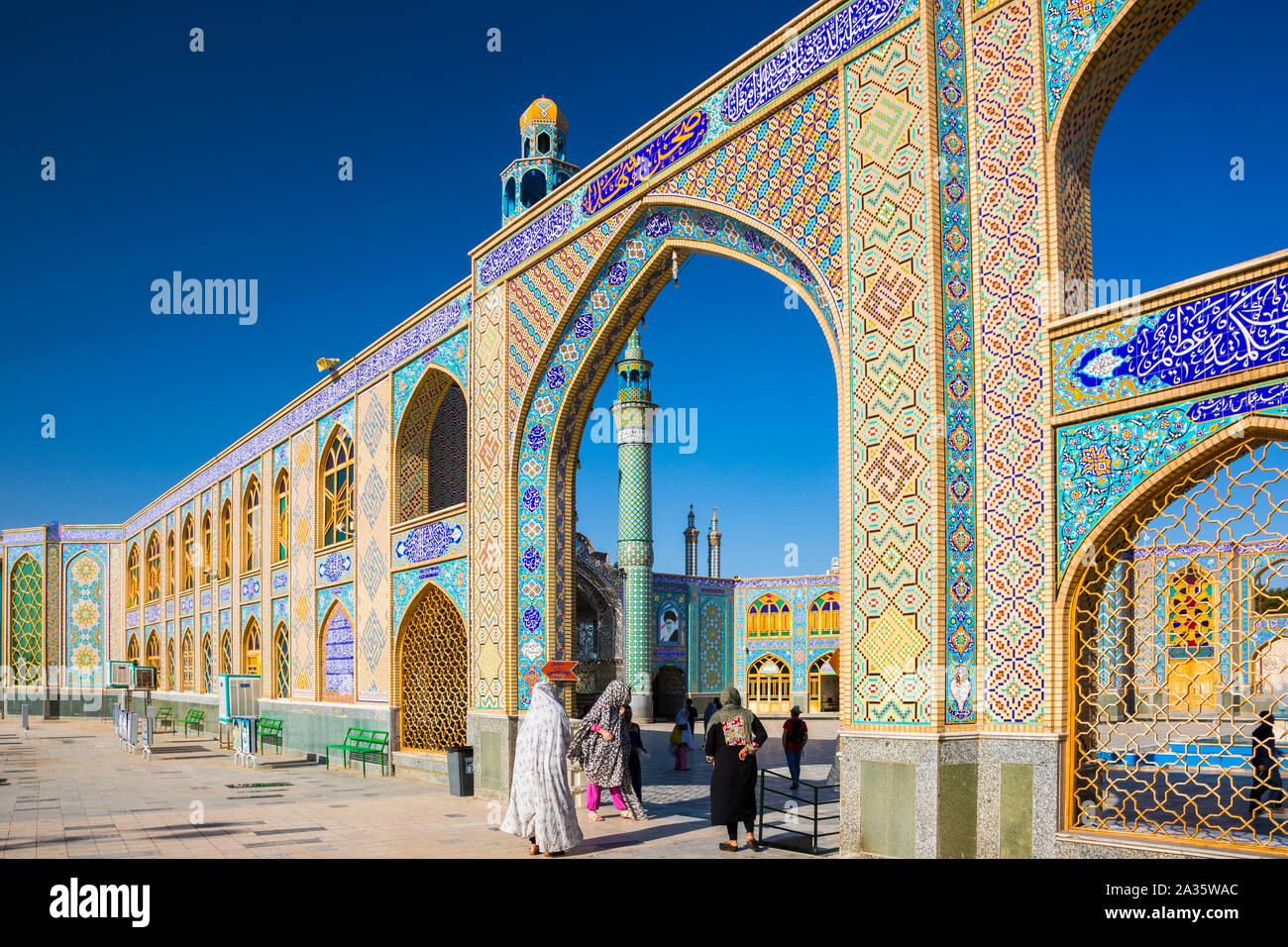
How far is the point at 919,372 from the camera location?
709cm

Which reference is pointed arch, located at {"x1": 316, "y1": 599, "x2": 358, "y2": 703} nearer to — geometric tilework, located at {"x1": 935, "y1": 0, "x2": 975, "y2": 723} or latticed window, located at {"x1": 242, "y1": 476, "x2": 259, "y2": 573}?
latticed window, located at {"x1": 242, "y1": 476, "x2": 259, "y2": 573}

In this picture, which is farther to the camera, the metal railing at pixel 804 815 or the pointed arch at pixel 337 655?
the pointed arch at pixel 337 655

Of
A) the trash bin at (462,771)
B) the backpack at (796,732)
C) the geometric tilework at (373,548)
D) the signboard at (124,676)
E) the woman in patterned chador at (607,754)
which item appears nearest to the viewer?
the woman in patterned chador at (607,754)

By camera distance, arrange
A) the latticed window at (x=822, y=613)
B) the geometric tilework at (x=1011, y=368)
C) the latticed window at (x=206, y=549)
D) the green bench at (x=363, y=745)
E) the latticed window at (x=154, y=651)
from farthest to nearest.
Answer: the latticed window at (x=822, y=613) < the latticed window at (x=154, y=651) < the latticed window at (x=206, y=549) < the green bench at (x=363, y=745) < the geometric tilework at (x=1011, y=368)

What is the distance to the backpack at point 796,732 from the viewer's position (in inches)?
476

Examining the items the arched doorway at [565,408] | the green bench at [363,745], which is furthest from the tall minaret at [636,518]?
the arched doorway at [565,408]

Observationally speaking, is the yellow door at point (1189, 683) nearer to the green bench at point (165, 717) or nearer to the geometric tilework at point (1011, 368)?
the geometric tilework at point (1011, 368)

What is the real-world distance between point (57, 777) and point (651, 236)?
10971 mm

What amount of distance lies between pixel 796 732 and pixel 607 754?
303cm

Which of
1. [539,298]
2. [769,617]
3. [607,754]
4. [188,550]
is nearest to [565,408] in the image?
[539,298]

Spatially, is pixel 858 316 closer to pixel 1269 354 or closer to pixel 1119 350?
pixel 1119 350

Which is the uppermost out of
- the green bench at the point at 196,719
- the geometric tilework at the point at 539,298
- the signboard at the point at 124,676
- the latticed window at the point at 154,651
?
the geometric tilework at the point at 539,298

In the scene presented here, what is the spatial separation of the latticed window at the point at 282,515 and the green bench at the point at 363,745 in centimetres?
458

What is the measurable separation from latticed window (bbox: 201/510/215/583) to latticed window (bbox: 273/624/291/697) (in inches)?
221
